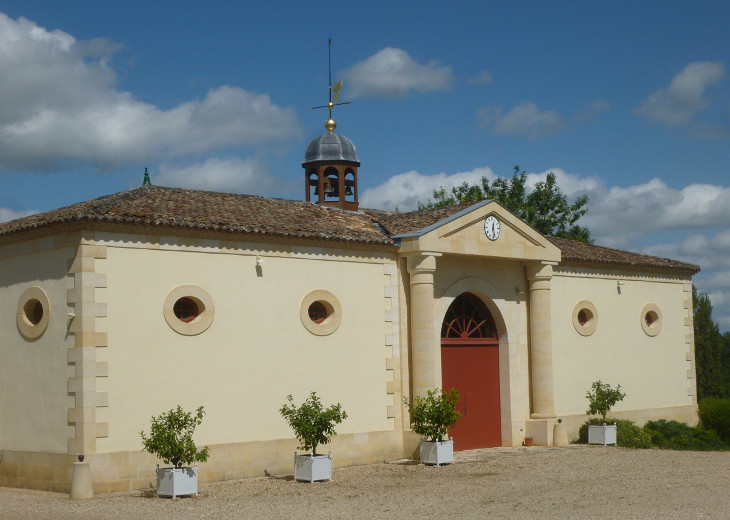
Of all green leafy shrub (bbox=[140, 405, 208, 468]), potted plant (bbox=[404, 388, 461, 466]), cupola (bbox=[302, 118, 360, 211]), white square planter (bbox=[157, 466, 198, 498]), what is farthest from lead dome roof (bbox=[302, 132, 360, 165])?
white square planter (bbox=[157, 466, 198, 498])

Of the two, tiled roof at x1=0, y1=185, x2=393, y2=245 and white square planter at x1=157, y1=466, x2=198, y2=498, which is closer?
white square planter at x1=157, y1=466, x2=198, y2=498

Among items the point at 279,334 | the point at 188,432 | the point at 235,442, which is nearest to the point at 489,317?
the point at 279,334

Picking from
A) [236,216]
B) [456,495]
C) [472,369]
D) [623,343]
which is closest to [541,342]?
[472,369]

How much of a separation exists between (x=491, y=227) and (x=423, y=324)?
2861 mm

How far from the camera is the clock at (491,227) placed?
20375mm

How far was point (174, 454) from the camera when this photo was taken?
14.5 m

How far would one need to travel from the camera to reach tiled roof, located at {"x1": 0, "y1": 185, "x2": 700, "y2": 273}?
15695mm

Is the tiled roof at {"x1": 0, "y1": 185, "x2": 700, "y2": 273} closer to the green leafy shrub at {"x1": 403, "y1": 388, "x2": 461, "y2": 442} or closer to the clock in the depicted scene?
the clock

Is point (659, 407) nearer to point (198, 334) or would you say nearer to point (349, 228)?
point (349, 228)

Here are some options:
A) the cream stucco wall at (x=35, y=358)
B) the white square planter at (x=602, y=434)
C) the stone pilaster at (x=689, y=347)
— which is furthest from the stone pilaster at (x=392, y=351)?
the stone pilaster at (x=689, y=347)

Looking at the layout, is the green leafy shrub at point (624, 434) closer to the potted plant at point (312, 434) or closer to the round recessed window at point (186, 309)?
the potted plant at point (312, 434)

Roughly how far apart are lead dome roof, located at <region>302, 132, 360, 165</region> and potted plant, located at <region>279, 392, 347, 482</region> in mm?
8244

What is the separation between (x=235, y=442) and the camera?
16.5 meters

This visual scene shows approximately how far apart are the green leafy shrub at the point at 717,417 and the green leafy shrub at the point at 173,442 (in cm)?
1561
